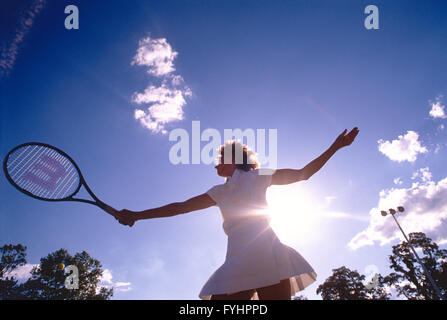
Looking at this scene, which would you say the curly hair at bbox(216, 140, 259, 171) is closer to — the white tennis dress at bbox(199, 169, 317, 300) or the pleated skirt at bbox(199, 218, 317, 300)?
the white tennis dress at bbox(199, 169, 317, 300)

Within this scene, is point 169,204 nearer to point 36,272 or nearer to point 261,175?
point 261,175

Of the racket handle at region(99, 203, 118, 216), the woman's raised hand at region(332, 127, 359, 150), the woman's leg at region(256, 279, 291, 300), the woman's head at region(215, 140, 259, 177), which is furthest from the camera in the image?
the racket handle at region(99, 203, 118, 216)

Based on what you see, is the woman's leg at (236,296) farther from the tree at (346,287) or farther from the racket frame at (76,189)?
the tree at (346,287)

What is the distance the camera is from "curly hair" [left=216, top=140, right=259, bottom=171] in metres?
2.83

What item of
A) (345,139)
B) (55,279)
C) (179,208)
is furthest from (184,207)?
(55,279)

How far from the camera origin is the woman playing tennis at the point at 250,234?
198cm

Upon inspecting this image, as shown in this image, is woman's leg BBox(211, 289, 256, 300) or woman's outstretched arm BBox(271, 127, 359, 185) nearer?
woman's leg BBox(211, 289, 256, 300)

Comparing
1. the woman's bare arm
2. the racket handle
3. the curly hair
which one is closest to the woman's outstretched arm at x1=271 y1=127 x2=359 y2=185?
the curly hair

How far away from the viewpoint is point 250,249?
207 cm

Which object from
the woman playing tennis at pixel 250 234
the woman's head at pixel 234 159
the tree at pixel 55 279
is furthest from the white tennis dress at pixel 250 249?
the tree at pixel 55 279

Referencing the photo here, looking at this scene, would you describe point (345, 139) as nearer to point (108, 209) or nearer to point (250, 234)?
point (250, 234)
